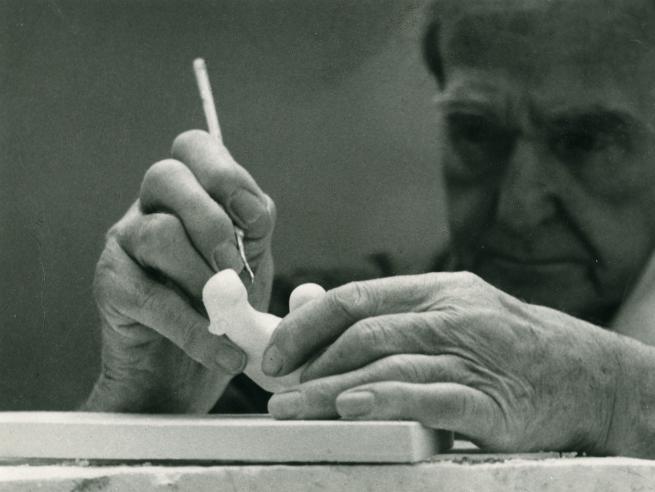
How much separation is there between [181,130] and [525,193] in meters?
0.71

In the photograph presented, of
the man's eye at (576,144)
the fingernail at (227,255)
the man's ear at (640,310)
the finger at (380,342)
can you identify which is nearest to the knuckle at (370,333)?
the finger at (380,342)

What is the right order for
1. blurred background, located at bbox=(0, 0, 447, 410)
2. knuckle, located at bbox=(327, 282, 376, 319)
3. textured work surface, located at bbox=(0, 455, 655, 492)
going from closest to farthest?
textured work surface, located at bbox=(0, 455, 655, 492) → knuckle, located at bbox=(327, 282, 376, 319) → blurred background, located at bbox=(0, 0, 447, 410)

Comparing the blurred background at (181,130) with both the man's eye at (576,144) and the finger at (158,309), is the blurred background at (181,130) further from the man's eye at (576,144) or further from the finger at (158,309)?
the finger at (158,309)

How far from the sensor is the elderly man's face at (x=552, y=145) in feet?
5.84

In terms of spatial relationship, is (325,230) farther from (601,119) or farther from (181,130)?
(601,119)

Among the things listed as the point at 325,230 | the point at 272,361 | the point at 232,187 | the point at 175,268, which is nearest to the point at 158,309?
the point at 175,268

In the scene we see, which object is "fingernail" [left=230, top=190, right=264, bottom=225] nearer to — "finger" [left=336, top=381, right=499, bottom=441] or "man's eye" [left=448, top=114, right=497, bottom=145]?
"finger" [left=336, top=381, right=499, bottom=441]

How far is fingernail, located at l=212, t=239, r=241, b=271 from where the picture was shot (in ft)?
3.53

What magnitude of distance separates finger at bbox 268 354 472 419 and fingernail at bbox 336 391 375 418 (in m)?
0.02

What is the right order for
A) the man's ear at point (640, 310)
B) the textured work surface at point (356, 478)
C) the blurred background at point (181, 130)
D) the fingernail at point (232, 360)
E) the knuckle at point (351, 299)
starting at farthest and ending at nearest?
1. the blurred background at point (181, 130)
2. the man's ear at point (640, 310)
3. the fingernail at point (232, 360)
4. the knuckle at point (351, 299)
5. the textured work surface at point (356, 478)

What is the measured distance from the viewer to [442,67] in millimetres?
1958

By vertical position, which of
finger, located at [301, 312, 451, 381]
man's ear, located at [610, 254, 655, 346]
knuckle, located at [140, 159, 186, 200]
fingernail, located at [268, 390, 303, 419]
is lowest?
man's ear, located at [610, 254, 655, 346]

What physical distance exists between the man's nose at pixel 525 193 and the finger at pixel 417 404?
1042 millimetres

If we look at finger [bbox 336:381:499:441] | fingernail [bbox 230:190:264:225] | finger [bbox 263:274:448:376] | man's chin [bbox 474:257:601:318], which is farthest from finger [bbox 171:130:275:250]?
man's chin [bbox 474:257:601:318]
